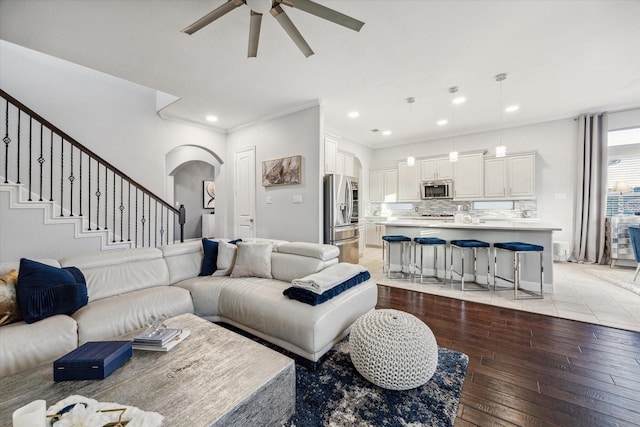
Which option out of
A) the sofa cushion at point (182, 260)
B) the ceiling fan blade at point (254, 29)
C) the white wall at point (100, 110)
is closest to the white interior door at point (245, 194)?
the white wall at point (100, 110)

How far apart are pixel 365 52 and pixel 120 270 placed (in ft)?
10.9

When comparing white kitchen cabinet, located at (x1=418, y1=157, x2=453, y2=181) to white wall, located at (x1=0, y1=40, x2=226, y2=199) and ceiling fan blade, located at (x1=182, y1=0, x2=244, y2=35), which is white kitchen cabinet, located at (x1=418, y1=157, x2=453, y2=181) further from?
ceiling fan blade, located at (x1=182, y1=0, x2=244, y2=35)

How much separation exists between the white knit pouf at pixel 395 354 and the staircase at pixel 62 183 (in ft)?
11.2

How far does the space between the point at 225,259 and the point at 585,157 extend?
21.6 ft

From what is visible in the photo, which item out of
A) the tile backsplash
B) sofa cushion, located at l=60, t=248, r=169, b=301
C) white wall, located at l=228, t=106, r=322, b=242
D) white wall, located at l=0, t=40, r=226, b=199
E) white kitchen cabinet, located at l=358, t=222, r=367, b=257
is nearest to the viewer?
sofa cushion, located at l=60, t=248, r=169, b=301

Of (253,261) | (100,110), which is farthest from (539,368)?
(100,110)

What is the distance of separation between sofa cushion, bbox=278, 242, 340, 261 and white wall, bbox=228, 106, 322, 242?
50.0 inches

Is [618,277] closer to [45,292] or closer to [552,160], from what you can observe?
[552,160]

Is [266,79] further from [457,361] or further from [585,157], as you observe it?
[585,157]

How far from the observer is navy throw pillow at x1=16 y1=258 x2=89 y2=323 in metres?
1.62

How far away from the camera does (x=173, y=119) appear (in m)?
4.64

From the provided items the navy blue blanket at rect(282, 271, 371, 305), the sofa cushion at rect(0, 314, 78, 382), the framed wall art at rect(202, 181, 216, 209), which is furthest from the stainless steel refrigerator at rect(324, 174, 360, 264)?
the framed wall art at rect(202, 181, 216, 209)

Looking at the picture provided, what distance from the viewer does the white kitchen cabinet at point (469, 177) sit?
562cm

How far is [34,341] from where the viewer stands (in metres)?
1.50
